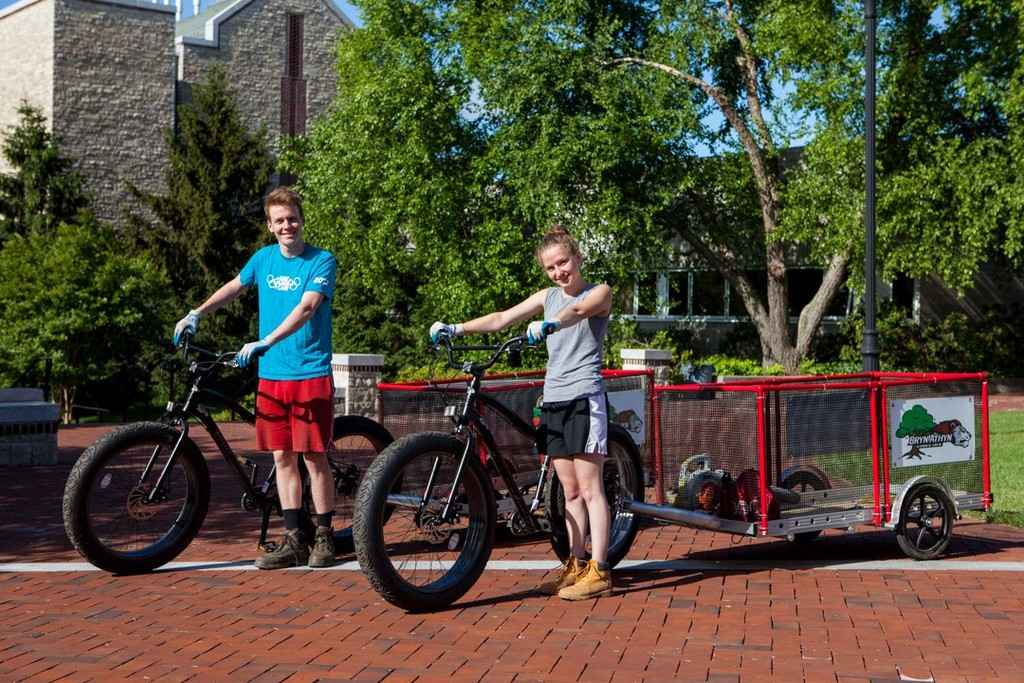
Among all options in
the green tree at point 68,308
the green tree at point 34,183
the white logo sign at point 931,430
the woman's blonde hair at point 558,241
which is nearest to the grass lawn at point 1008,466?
the white logo sign at point 931,430

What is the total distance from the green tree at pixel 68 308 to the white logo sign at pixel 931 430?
20118mm

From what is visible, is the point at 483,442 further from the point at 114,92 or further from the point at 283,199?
the point at 114,92

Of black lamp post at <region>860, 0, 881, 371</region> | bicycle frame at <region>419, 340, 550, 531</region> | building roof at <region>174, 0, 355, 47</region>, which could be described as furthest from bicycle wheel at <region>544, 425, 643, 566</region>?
building roof at <region>174, 0, 355, 47</region>

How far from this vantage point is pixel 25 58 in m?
42.8

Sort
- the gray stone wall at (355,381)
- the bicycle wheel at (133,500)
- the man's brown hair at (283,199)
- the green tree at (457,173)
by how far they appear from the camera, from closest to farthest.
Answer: the bicycle wheel at (133,500)
the man's brown hair at (283,199)
the gray stone wall at (355,381)
the green tree at (457,173)

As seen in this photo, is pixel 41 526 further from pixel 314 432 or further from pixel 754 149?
pixel 754 149

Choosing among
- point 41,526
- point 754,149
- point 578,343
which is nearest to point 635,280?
point 754,149

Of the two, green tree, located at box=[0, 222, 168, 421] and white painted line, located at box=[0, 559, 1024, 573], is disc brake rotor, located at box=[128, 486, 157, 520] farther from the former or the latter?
green tree, located at box=[0, 222, 168, 421]

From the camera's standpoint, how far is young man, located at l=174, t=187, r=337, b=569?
279 inches

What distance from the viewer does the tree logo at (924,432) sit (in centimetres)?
786

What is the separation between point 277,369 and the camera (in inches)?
282

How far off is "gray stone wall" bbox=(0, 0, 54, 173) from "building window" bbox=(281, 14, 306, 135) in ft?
27.5

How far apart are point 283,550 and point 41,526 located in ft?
9.13

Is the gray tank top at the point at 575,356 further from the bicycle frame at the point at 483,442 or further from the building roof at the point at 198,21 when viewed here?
the building roof at the point at 198,21
